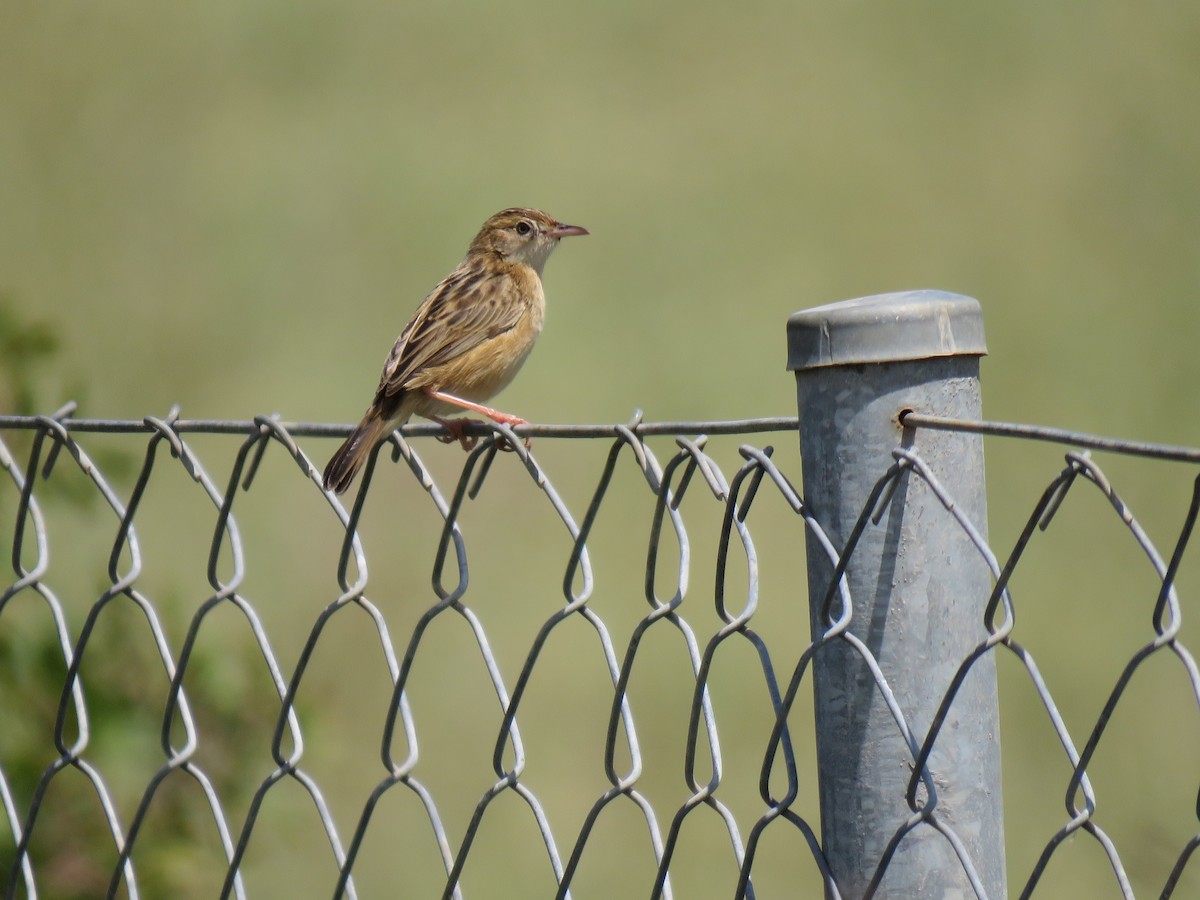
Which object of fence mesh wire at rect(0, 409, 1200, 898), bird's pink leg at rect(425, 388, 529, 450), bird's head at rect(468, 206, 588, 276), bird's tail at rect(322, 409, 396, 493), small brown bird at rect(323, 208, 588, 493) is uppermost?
bird's head at rect(468, 206, 588, 276)

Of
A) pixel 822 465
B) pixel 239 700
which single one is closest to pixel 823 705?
pixel 822 465

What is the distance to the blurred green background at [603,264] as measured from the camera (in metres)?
7.06

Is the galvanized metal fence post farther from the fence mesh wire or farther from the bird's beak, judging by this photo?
the bird's beak

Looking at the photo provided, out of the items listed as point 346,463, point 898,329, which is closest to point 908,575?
point 898,329

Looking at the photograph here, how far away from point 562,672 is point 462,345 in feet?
9.84

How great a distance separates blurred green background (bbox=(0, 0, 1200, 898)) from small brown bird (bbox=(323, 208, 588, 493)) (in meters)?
2.25

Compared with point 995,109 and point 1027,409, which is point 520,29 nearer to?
point 995,109

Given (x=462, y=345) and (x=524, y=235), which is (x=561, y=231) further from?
(x=462, y=345)

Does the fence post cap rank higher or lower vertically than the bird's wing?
lower

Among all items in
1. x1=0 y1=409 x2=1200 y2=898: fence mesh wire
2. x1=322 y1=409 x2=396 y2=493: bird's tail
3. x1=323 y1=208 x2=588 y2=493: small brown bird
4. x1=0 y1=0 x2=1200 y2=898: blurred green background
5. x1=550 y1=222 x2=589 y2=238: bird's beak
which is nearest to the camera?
x1=0 y1=409 x2=1200 y2=898: fence mesh wire

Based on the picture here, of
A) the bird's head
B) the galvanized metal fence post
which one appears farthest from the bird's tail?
the galvanized metal fence post

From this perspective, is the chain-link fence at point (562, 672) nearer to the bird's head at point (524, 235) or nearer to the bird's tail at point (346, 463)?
the bird's tail at point (346, 463)

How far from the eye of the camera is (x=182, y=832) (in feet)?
12.1

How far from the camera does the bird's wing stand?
5086mm
